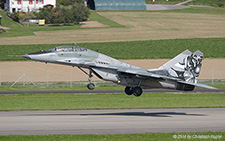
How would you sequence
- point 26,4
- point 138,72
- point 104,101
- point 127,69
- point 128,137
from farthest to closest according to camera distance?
1. point 26,4
2. point 104,101
3. point 127,69
4. point 138,72
5. point 128,137

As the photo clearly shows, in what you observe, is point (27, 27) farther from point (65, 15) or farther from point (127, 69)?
point (127, 69)

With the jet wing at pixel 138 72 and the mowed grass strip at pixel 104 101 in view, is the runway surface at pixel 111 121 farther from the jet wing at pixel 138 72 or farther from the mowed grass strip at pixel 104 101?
the jet wing at pixel 138 72

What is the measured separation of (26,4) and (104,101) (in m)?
109

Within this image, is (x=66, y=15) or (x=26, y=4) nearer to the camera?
(x=66, y=15)

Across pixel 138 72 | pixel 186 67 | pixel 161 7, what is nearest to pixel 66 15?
pixel 161 7

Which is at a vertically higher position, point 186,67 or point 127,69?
point 127,69

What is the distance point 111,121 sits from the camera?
41.2m

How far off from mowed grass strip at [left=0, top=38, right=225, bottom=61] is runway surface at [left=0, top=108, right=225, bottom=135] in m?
46.1

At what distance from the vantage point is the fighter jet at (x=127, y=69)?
124 feet

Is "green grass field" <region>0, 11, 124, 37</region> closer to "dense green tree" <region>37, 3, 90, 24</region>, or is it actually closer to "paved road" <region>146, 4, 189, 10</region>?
"dense green tree" <region>37, 3, 90, 24</region>

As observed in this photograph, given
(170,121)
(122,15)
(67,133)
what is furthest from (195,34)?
(67,133)

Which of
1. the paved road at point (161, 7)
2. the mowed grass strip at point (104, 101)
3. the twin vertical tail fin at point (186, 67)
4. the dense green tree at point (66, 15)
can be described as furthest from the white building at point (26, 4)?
the twin vertical tail fin at point (186, 67)

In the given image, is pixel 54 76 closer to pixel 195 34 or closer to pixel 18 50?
pixel 18 50

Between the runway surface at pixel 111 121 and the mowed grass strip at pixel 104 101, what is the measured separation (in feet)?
11.1
